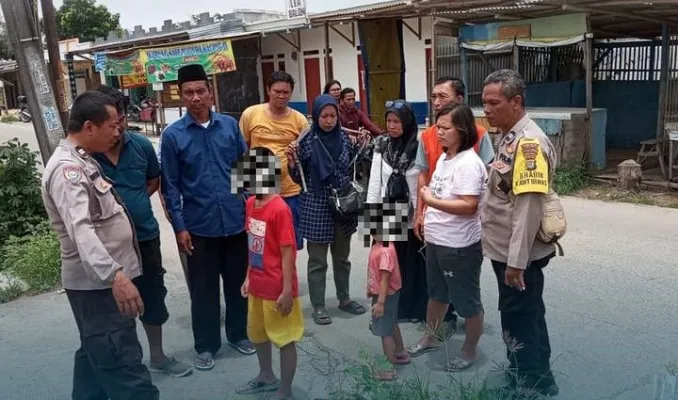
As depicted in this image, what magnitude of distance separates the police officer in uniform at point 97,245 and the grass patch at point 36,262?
9.67 ft

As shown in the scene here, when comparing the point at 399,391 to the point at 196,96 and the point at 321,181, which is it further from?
the point at 196,96

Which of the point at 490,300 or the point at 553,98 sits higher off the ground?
the point at 553,98

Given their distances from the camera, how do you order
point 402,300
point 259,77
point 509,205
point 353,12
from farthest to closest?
point 259,77 < point 353,12 < point 402,300 < point 509,205

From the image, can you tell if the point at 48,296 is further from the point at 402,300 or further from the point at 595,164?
the point at 595,164

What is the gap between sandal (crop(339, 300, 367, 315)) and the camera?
4.43 m

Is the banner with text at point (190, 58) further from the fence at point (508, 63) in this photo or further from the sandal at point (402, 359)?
the sandal at point (402, 359)

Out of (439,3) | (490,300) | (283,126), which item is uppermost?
(439,3)

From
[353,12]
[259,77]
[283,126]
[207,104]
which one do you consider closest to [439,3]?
[353,12]

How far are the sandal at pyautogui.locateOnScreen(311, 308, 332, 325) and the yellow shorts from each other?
1.06 metres

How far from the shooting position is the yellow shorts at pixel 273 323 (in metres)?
3.12

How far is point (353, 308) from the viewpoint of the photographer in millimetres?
4449

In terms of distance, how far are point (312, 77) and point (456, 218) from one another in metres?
14.9

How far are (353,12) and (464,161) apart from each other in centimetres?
921

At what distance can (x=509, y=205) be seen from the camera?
289cm
